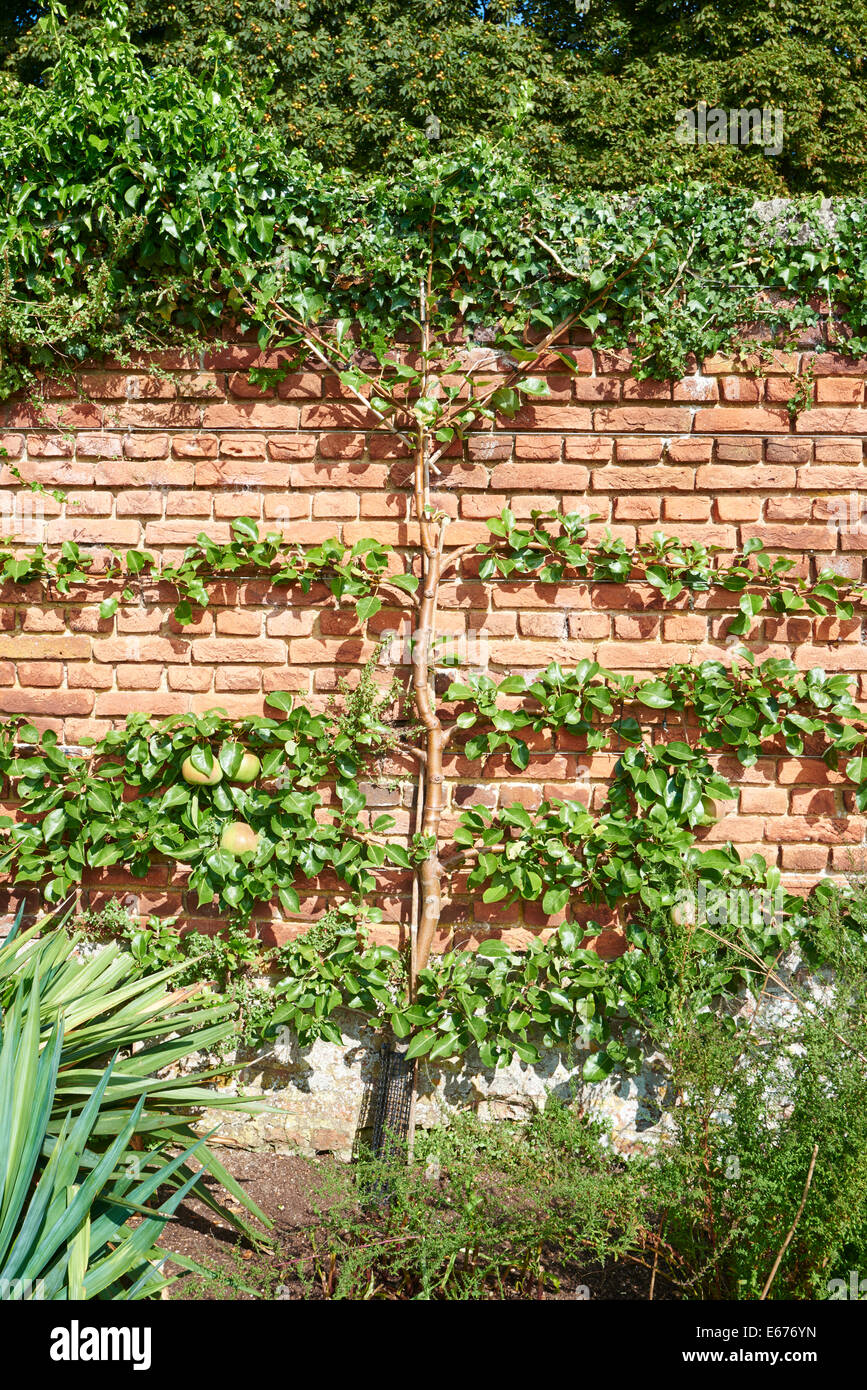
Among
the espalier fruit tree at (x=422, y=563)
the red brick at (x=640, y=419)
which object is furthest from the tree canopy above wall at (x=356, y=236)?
the red brick at (x=640, y=419)

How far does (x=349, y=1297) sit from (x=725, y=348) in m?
2.47

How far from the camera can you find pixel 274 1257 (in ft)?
6.44

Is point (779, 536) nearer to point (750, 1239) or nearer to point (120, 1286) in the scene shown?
point (750, 1239)

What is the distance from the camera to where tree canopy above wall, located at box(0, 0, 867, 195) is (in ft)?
20.9

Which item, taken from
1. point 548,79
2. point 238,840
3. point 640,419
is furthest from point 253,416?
point 548,79

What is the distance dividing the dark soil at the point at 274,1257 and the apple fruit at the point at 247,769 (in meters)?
0.98

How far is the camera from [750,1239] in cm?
172

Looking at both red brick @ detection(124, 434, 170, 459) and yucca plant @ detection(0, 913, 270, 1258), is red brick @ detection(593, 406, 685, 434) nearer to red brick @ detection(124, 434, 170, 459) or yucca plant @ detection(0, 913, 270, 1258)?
red brick @ detection(124, 434, 170, 459)

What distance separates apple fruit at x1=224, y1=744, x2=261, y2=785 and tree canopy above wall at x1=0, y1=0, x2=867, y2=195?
5490 mm

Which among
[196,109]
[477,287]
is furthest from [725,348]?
[196,109]

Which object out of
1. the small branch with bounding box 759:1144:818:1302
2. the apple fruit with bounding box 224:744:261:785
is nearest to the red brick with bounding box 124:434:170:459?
the apple fruit with bounding box 224:744:261:785

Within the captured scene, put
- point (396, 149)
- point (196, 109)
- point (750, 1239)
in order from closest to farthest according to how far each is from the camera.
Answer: point (750, 1239), point (196, 109), point (396, 149)

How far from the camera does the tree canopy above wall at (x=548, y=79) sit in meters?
6.38

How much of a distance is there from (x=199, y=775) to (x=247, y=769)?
0.13m
